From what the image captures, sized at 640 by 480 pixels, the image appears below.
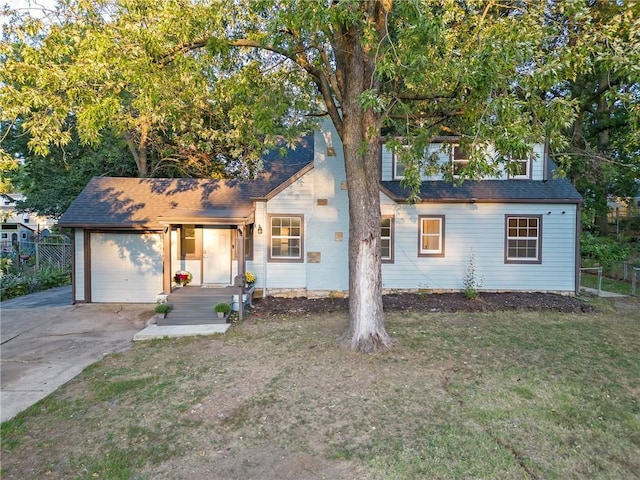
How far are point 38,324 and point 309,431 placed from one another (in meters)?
8.06

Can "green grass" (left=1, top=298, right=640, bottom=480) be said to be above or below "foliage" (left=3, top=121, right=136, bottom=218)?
below

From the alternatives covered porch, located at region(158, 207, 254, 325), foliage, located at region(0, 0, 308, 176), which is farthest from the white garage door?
foliage, located at region(0, 0, 308, 176)

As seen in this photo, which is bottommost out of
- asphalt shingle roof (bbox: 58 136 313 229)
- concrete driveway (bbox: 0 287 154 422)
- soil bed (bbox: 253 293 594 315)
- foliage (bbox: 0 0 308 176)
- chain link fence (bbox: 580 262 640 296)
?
concrete driveway (bbox: 0 287 154 422)

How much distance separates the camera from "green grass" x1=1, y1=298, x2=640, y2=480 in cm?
336

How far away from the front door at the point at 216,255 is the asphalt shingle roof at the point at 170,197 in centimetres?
74

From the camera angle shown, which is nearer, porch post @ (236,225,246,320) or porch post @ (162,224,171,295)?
porch post @ (236,225,246,320)

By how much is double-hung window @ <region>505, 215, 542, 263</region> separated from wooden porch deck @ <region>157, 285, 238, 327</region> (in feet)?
27.2

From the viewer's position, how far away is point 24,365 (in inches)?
239

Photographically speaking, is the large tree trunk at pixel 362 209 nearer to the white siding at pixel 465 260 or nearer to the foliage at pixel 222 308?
the foliage at pixel 222 308

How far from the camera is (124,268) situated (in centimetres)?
1094

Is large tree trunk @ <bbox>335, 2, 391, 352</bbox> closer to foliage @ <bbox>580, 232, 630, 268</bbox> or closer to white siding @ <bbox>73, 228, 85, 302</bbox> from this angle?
white siding @ <bbox>73, 228, 85, 302</bbox>

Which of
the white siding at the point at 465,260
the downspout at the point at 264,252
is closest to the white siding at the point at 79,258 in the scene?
the downspout at the point at 264,252

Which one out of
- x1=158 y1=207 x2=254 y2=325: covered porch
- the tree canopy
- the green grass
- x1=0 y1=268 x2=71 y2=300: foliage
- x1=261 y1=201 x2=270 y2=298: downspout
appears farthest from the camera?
x1=0 y1=268 x2=71 y2=300: foliage

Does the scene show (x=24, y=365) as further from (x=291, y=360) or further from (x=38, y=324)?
(x=291, y=360)
